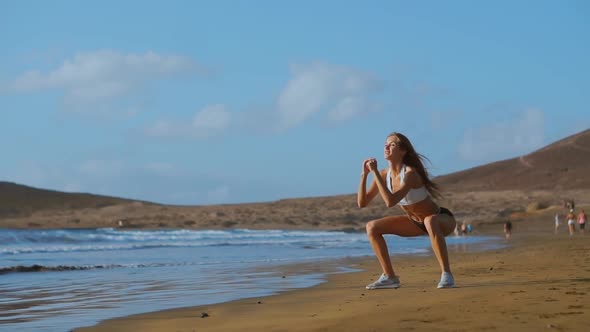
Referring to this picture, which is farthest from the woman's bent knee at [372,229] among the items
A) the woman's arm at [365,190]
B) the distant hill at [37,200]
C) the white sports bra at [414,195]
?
the distant hill at [37,200]

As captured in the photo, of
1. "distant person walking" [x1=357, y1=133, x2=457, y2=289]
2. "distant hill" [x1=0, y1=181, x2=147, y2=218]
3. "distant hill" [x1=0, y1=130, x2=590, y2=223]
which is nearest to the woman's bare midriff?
"distant person walking" [x1=357, y1=133, x2=457, y2=289]

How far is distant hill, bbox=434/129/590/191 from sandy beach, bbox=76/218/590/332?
53.8 m

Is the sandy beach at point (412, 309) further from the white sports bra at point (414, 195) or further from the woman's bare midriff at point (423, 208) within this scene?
the white sports bra at point (414, 195)

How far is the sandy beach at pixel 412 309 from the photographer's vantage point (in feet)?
18.5

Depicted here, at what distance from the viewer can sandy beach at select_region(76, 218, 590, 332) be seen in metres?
5.65

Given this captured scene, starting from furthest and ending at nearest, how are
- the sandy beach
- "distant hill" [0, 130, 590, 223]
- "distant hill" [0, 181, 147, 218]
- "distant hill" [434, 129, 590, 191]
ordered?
"distant hill" [434, 129, 590, 191] < "distant hill" [0, 181, 147, 218] < "distant hill" [0, 130, 590, 223] < the sandy beach

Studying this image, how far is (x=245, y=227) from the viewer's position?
49688mm

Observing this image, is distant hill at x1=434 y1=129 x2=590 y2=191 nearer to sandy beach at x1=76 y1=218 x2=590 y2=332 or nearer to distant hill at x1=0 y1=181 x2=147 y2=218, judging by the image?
distant hill at x1=0 y1=181 x2=147 y2=218

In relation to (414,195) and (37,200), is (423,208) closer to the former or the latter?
(414,195)

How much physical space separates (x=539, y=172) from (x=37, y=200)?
38.7 m

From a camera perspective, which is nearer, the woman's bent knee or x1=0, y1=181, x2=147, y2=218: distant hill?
the woman's bent knee

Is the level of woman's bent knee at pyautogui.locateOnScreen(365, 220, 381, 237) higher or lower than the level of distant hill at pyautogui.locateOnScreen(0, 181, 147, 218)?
lower

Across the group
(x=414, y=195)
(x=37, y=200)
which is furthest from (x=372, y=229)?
(x=37, y=200)

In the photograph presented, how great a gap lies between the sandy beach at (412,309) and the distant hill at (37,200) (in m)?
55.2
